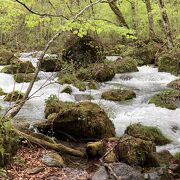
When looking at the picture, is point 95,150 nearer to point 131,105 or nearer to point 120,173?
point 120,173

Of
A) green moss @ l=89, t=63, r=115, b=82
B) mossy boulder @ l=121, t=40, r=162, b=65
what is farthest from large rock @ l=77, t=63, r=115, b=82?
mossy boulder @ l=121, t=40, r=162, b=65

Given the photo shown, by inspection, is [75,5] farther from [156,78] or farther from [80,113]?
[80,113]

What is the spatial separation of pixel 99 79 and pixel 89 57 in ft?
8.38

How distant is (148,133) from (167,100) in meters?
4.10

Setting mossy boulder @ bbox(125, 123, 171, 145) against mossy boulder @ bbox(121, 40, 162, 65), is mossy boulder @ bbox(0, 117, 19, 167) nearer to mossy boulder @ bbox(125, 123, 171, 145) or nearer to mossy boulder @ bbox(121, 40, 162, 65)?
mossy boulder @ bbox(125, 123, 171, 145)

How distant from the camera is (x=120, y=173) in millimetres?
6320

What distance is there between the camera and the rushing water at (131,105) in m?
10.3

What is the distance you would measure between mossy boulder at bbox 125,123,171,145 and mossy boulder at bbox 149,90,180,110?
305cm

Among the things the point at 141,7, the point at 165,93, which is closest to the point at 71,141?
the point at 165,93

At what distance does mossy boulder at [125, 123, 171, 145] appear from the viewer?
29.6 ft

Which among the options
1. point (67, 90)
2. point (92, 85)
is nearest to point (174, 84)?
point (92, 85)

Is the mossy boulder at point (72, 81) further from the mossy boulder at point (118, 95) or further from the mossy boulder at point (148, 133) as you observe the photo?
the mossy boulder at point (148, 133)

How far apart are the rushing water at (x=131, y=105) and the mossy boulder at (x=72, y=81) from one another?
22 cm

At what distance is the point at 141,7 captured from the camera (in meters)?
31.7
